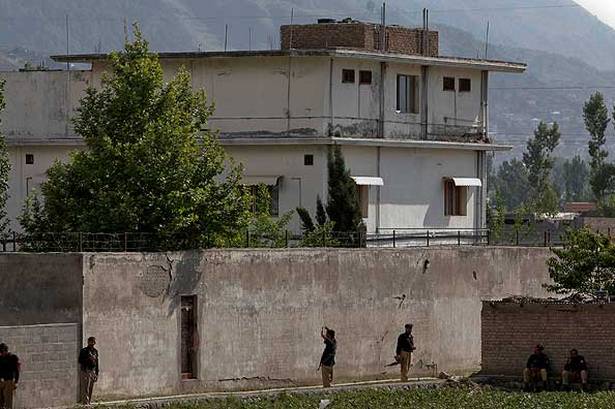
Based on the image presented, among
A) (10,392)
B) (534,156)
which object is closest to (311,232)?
(10,392)

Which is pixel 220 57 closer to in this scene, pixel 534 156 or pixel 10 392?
pixel 10 392

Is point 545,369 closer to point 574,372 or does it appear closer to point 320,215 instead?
point 574,372

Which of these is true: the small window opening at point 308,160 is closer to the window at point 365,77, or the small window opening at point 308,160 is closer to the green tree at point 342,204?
the window at point 365,77

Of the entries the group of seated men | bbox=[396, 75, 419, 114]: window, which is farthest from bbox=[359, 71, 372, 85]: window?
the group of seated men

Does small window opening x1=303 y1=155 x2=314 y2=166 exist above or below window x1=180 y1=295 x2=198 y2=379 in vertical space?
above

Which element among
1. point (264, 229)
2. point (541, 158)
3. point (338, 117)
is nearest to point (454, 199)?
point (338, 117)

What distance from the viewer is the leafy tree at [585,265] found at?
44.6 meters

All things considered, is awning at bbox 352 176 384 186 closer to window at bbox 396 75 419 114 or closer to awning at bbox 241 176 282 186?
awning at bbox 241 176 282 186

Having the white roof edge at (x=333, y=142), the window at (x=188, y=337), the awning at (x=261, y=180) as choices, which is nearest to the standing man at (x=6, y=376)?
the window at (x=188, y=337)

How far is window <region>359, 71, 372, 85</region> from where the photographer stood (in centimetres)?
5484

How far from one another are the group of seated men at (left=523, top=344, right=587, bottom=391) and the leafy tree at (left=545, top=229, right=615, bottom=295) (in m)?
2.85

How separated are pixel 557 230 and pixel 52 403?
111ft

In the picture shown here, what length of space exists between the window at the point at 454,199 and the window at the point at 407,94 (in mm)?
2867

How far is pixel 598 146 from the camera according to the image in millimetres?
128250
